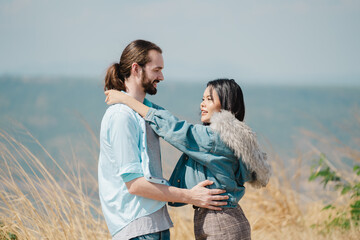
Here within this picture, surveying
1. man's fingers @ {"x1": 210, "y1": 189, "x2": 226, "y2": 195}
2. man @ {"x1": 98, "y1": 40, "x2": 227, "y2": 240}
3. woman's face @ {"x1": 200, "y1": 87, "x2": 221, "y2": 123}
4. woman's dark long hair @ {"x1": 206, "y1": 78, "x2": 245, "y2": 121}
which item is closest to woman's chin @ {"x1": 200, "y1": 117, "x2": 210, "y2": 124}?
woman's face @ {"x1": 200, "y1": 87, "x2": 221, "y2": 123}

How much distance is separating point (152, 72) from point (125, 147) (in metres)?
0.55

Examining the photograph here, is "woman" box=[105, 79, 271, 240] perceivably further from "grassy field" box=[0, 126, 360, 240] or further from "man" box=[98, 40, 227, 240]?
"grassy field" box=[0, 126, 360, 240]

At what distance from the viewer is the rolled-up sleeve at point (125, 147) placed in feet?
7.33

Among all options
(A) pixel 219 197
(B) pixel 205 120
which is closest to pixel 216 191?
(A) pixel 219 197

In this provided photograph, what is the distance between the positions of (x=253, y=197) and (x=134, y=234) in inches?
126

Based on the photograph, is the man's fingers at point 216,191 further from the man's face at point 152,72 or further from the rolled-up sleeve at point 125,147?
the man's face at point 152,72

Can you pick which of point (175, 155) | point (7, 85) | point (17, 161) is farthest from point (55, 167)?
point (7, 85)

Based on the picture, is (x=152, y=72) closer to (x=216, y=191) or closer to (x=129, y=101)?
(x=129, y=101)

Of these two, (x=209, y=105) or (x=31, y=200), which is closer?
(x=209, y=105)

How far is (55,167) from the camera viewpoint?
3.56 meters

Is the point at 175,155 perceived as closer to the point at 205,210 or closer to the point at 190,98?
the point at 205,210

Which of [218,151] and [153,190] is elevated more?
[218,151]

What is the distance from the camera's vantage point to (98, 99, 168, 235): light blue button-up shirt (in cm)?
225

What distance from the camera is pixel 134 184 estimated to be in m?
2.26
